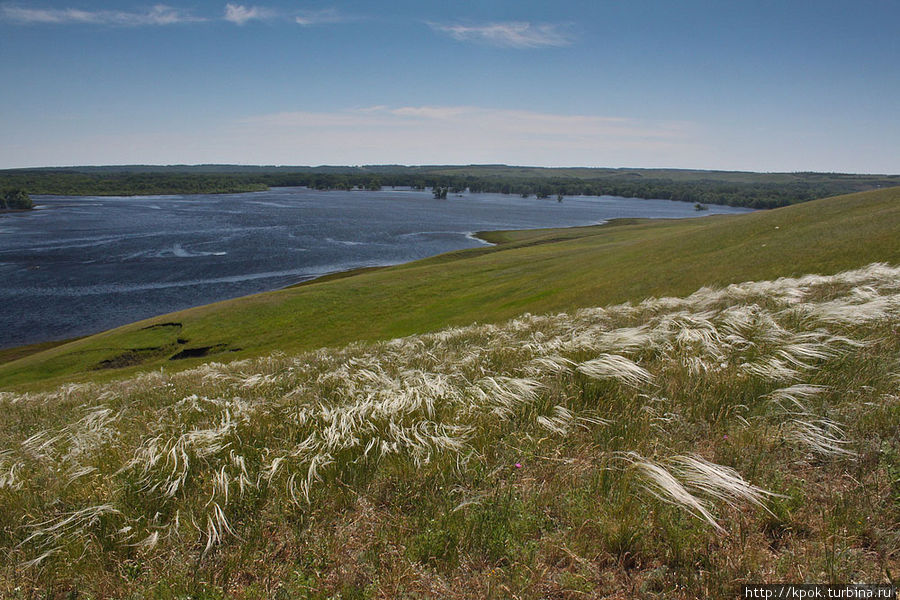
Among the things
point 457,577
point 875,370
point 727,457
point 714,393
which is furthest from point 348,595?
point 875,370

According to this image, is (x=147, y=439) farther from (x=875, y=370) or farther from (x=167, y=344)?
(x=167, y=344)

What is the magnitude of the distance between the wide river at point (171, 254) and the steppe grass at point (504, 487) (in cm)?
5658

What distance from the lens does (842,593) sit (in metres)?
2.53

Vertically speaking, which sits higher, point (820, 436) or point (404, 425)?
point (820, 436)

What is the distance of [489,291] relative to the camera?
121ft

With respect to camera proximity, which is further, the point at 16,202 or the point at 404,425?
the point at 16,202

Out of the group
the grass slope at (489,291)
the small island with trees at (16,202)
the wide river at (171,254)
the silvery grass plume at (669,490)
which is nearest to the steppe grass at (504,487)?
the silvery grass plume at (669,490)

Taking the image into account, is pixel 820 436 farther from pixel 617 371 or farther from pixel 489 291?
pixel 489 291

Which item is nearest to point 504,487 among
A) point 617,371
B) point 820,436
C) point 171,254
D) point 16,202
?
point 617,371

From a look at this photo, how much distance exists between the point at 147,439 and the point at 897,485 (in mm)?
7475

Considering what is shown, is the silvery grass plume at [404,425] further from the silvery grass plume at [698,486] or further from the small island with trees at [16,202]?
the small island with trees at [16,202]

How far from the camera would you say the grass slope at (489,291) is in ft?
73.8

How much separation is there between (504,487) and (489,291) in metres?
33.1

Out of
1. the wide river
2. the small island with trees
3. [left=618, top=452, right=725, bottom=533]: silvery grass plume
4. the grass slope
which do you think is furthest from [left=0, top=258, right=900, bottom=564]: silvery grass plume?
the small island with trees
